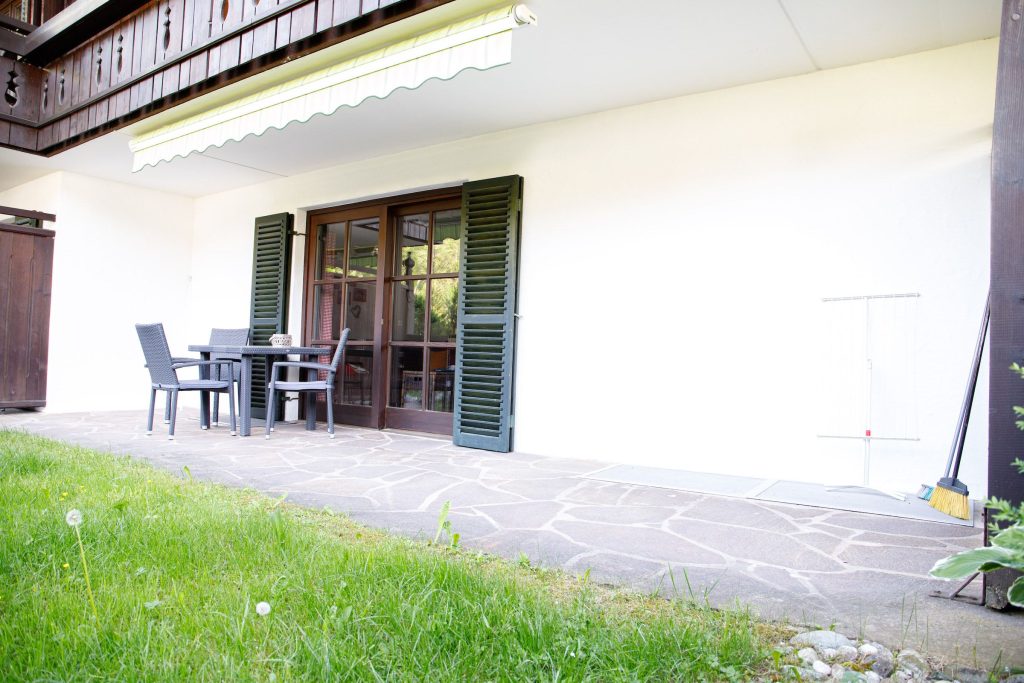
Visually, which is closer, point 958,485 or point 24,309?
point 958,485

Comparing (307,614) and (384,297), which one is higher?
(384,297)

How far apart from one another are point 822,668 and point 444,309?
4547 millimetres

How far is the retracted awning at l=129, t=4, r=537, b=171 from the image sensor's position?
3309mm

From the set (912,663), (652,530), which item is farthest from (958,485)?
(912,663)

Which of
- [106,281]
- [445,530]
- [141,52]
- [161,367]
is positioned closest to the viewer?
[445,530]

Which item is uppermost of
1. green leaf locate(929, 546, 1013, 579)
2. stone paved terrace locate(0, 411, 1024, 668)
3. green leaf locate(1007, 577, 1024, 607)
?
green leaf locate(929, 546, 1013, 579)

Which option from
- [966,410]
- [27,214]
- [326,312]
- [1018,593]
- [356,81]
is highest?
[356,81]

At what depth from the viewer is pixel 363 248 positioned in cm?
646

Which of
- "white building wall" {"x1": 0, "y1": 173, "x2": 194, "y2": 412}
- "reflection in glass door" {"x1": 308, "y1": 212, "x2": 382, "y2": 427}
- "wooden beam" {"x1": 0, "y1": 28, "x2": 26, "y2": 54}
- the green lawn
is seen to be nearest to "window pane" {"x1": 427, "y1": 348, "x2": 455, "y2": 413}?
"reflection in glass door" {"x1": 308, "y1": 212, "x2": 382, "y2": 427}

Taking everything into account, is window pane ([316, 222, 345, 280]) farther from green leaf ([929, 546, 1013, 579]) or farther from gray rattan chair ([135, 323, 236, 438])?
green leaf ([929, 546, 1013, 579])

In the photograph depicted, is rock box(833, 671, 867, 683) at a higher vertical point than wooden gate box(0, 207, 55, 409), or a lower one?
lower

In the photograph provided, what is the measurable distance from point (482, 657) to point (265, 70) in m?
4.03

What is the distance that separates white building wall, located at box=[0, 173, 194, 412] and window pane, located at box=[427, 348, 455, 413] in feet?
13.0

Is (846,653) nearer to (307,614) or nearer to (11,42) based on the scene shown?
(307,614)
